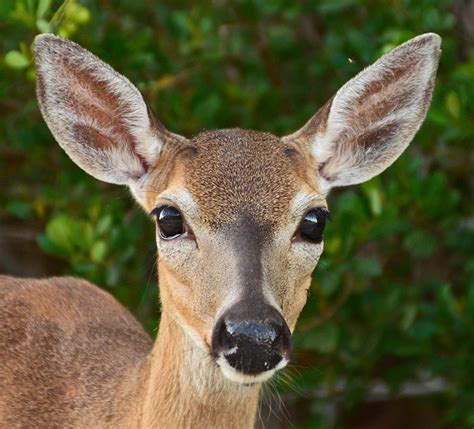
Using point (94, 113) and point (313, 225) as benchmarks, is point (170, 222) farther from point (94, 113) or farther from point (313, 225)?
point (94, 113)

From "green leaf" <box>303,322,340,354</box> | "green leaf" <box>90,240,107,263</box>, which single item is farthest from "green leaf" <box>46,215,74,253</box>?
"green leaf" <box>303,322,340,354</box>

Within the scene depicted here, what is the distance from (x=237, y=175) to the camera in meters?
4.65

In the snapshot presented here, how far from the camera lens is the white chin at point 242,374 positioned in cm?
417

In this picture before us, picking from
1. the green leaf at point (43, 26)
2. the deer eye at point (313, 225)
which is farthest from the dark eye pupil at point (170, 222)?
the green leaf at point (43, 26)

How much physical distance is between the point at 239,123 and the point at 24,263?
80.4 inches

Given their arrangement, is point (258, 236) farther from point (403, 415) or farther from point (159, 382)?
point (403, 415)

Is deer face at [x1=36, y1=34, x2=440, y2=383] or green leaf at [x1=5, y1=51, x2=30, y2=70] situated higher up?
green leaf at [x1=5, y1=51, x2=30, y2=70]

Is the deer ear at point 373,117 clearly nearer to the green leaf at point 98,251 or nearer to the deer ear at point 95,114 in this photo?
the deer ear at point 95,114

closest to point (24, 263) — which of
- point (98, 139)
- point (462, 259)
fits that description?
point (462, 259)

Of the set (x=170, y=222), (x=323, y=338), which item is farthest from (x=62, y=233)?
(x=170, y=222)

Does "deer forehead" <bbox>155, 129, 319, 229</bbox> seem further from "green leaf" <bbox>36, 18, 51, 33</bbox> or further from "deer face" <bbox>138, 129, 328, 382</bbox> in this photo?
"green leaf" <bbox>36, 18, 51, 33</bbox>

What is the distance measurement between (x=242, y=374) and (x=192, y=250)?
57cm

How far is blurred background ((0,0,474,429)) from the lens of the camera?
645 cm

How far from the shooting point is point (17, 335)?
5.41 m
